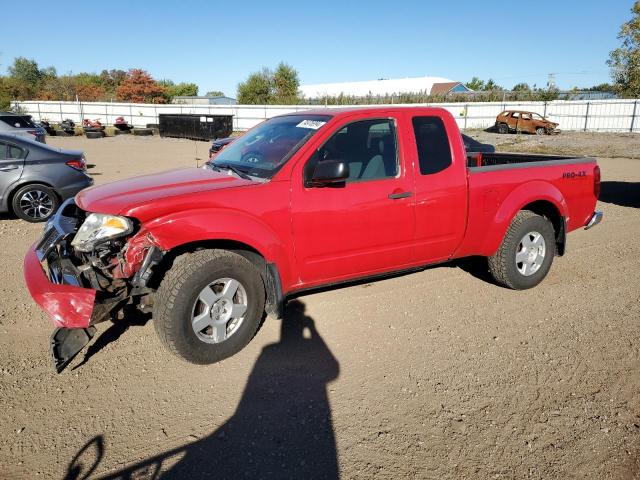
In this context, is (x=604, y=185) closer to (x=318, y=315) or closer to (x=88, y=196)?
(x=318, y=315)

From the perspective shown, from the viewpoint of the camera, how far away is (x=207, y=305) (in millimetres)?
3523

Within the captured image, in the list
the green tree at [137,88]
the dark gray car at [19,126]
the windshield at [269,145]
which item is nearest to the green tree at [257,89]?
the green tree at [137,88]

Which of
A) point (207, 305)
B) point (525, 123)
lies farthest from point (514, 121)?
point (207, 305)

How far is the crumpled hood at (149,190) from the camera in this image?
340cm

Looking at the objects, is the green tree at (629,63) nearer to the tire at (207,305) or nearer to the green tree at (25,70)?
the tire at (207,305)

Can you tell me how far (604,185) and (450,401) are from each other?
37.4 feet

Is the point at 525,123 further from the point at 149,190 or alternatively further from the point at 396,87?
the point at 396,87

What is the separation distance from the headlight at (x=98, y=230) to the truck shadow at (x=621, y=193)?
9.72 metres

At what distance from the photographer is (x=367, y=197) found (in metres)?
4.02

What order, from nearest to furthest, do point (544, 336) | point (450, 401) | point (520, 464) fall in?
point (520, 464), point (450, 401), point (544, 336)

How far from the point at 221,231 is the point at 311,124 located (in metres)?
1.34

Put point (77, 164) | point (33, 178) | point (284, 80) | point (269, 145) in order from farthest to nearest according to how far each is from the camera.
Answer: point (284, 80) < point (77, 164) < point (33, 178) < point (269, 145)

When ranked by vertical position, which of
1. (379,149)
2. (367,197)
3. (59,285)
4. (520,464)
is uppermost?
(379,149)

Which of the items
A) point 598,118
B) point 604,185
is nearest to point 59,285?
point 604,185
